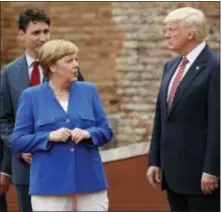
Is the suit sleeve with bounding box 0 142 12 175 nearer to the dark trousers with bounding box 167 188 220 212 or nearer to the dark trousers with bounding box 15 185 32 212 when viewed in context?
the dark trousers with bounding box 15 185 32 212

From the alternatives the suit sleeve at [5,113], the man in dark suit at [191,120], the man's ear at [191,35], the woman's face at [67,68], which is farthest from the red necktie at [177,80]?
the suit sleeve at [5,113]

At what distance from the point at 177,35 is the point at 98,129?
2.67ft

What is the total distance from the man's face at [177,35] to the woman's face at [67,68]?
687 millimetres

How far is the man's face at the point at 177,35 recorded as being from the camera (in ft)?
22.8

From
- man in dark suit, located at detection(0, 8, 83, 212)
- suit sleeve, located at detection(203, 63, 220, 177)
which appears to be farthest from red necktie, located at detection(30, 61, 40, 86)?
suit sleeve, located at detection(203, 63, 220, 177)

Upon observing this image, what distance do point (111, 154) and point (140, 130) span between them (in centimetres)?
63

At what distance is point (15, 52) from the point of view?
1128 centimetres

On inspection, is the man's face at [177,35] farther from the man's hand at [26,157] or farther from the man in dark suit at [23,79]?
the man's hand at [26,157]

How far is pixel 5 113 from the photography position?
742cm

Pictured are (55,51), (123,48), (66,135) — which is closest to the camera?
(66,135)

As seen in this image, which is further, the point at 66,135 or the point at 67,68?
the point at 67,68

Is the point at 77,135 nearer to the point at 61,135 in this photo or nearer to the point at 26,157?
the point at 61,135

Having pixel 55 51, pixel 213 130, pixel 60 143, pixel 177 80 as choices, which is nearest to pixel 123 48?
pixel 177 80

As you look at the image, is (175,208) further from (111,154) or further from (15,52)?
(15,52)
